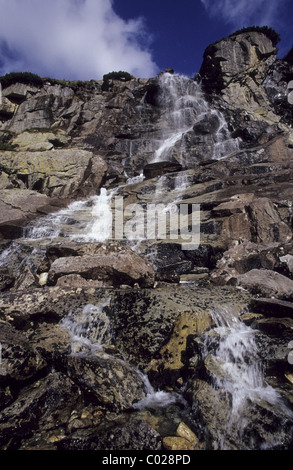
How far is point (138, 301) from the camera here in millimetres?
5664

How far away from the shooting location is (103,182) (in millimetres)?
23125

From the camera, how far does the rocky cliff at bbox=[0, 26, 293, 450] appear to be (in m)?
3.66

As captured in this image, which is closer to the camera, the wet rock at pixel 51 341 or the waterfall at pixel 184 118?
the wet rock at pixel 51 341

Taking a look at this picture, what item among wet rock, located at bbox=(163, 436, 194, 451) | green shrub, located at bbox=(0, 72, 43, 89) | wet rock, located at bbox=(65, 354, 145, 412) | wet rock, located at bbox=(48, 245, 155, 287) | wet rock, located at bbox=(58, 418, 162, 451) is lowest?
wet rock, located at bbox=(163, 436, 194, 451)

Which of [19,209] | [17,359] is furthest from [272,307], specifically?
[19,209]

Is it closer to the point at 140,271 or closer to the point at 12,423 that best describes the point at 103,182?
the point at 140,271

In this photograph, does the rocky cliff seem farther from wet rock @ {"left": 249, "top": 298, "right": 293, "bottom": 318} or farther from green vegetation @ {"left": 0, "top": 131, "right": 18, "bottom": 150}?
green vegetation @ {"left": 0, "top": 131, "right": 18, "bottom": 150}

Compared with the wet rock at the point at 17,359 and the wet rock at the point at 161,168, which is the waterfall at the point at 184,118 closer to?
the wet rock at the point at 161,168

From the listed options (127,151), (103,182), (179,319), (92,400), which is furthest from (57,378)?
(127,151)

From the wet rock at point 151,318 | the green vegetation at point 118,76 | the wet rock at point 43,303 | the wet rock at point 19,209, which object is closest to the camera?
the wet rock at point 151,318

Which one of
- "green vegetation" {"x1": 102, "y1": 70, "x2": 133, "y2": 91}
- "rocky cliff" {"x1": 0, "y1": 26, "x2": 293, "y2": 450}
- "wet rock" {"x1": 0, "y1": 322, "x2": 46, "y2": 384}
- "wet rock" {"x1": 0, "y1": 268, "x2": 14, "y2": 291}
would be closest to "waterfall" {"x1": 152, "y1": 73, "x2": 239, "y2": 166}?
"rocky cliff" {"x1": 0, "y1": 26, "x2": 293, "y2": 450}

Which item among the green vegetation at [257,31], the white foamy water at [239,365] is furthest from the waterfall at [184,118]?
the white foamy water at [239,365]

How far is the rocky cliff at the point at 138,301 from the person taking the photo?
3660 millimetres

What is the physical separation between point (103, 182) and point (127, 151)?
300 inches
